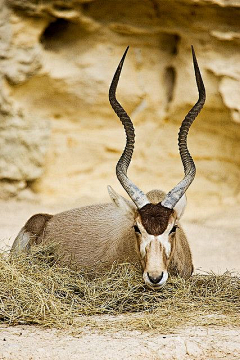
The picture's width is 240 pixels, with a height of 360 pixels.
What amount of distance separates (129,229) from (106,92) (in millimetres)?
5868

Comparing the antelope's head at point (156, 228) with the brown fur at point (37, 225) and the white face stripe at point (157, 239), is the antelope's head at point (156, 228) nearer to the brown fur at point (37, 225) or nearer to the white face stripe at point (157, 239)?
the white face stripe at point (157, 239)

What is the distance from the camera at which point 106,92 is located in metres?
11.4

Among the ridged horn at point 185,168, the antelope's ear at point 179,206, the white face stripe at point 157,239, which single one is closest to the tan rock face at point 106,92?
the ridged horn at point 185,168

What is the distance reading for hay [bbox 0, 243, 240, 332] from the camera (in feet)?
15.6

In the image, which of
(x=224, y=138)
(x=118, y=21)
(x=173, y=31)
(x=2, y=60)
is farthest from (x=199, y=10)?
(x=2, y=60)

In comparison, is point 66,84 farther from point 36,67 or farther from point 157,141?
point 157,141

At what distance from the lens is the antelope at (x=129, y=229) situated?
16.8 feet

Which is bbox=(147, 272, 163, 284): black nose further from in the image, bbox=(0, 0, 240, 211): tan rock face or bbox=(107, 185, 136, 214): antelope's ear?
bbox=(0, 0, 240, 211): tan rock face

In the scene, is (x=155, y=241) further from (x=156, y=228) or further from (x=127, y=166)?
(x=127, y=166)

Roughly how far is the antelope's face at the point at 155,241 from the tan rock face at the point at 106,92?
5.83 meters

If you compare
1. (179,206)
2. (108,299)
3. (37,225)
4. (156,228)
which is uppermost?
(156,228)

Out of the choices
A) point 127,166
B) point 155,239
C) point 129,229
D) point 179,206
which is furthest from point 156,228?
point 127,166

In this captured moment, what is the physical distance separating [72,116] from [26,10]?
2071 mm

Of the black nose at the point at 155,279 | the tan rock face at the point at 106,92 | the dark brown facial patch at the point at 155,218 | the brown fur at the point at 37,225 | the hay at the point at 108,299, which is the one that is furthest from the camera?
the tan rock face at the point at 106,92
